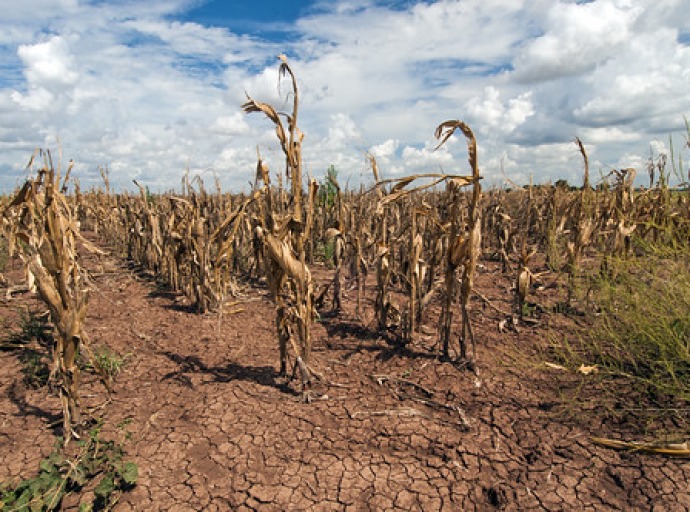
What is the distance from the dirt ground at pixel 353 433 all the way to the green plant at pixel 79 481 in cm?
9

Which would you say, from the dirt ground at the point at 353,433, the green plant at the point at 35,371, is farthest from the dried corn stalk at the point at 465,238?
the green plant at the point at 35,371

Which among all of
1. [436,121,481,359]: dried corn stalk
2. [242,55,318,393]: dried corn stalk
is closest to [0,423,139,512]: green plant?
[242,55,318,393]: dried corn stalk

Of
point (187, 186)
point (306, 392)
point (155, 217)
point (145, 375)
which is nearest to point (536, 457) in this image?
point (306, 392)

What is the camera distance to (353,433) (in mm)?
2457

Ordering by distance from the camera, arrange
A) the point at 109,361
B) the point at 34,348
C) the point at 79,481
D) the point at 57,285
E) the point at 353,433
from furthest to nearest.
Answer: the point at 34,348 → the point at 109,361 → the point at 353,433 → the point at 57,285 → the point at 79,481

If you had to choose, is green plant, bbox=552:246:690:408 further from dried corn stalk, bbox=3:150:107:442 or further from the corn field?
dried corn stalk, bbox=3:150:107:442

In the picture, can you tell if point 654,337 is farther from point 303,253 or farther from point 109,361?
point 109,361

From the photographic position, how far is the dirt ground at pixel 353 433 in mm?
1998

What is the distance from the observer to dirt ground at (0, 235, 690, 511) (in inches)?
78.7

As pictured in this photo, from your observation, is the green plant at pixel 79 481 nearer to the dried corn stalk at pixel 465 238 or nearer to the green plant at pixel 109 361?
the green plant at pixel 109 361

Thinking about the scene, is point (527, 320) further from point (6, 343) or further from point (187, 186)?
point (6, 343)

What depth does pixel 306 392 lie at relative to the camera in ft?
9.11

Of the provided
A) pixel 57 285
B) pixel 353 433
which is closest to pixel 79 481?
pixel 57 285

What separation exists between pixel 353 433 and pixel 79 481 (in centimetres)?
145
